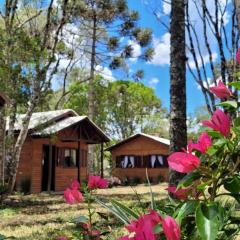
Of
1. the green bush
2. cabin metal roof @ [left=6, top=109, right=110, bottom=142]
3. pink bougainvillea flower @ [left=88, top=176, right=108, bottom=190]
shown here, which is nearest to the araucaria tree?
cabin metal roof @ [left=6, top=109, right=110, bottom=142]

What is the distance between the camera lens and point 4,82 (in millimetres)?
14805

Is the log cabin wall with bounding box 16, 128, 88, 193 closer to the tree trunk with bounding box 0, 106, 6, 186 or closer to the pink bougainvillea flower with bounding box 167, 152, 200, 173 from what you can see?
the tree trunk with bounding box 0, 106, 6, 186

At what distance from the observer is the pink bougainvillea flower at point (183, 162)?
1.19 meters

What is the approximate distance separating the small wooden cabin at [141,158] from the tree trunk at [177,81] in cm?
2461

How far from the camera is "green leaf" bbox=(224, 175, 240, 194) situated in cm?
117

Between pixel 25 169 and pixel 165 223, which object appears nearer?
pixel 165 223

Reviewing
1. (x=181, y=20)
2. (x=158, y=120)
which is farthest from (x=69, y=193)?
(x=158, y=120)

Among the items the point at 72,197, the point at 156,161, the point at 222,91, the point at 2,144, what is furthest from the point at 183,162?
the point at 156,161

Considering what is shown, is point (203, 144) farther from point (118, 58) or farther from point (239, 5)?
point (118, 58)

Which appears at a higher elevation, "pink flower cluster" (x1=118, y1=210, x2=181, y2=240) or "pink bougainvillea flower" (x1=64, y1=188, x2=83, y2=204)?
"pink bougainvillea flower" (x1=64, y1=188, x2=83, y2=204)

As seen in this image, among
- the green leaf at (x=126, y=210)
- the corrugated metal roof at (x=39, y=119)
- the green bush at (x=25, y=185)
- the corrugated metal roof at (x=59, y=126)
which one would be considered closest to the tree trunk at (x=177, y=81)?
the green leaf at (x=126, y=210)

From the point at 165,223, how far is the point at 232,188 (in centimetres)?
24

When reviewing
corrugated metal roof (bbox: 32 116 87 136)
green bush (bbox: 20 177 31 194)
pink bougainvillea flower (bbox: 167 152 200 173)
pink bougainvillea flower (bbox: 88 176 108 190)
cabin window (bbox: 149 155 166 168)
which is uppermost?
corrugated metal roof (bbox: 32 116 87 136)

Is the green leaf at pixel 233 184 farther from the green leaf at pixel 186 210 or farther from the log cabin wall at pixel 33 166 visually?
the log cabin wall at pixel 33 166
